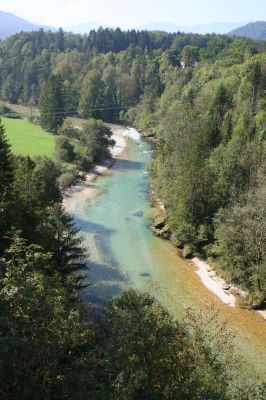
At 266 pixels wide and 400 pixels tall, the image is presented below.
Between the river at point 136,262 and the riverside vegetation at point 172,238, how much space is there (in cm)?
262

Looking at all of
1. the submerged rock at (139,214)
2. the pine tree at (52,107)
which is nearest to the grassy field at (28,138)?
the pine tree at (52,107)

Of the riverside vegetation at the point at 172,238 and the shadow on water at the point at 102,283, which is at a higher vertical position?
the riverside vegetation at the point at 172,238

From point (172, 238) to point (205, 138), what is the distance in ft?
47.8

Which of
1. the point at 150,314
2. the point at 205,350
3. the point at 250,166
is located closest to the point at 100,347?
the point at 150,314

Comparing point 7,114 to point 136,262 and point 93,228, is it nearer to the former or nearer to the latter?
point 93,228

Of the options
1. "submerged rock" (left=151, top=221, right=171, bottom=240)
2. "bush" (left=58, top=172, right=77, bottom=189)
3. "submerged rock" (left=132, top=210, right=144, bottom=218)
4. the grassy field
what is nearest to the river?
"submerged rock" (left=132, top=210, right=144, bottom=218)

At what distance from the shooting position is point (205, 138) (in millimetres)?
58406

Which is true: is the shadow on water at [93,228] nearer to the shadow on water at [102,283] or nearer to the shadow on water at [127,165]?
the shadow on water at [102,283]

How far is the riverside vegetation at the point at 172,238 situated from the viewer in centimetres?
1495

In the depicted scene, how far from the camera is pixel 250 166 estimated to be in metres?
52.5

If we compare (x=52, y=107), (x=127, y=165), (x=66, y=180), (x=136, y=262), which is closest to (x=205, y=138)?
(x=136, y=262)

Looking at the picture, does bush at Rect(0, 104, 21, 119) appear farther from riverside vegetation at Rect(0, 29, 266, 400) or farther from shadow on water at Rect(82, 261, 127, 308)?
shadow on water at Rect(82, 261, 127, 308)

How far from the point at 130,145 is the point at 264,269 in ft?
250

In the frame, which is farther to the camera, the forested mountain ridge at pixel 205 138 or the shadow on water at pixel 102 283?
Answer: the forested mountain ridge at pixel 205 138
